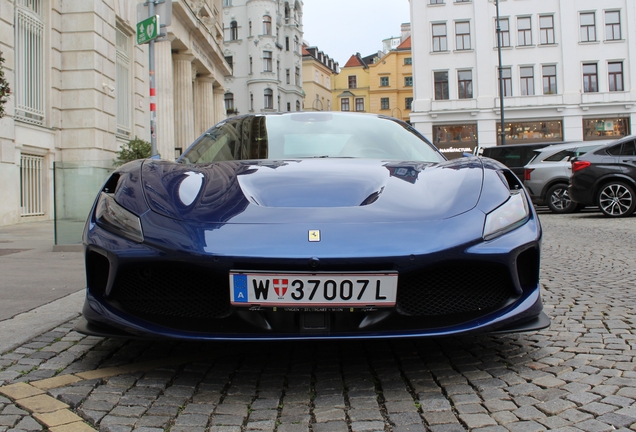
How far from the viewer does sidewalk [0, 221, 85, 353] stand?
12.3 ft

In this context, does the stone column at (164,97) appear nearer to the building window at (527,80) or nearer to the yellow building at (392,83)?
the building window at (527,80)

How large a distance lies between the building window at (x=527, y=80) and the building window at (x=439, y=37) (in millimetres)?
4996

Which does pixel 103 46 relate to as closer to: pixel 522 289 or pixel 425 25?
pixel 522 289

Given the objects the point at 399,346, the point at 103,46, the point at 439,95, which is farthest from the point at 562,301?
the point at 439,95

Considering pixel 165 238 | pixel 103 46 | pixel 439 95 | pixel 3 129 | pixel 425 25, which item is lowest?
pixel 165 238

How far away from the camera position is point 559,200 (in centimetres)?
1507

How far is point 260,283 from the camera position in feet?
7.91

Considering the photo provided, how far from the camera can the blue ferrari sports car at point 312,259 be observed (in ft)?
7.95

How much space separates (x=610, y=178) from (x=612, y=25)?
32904mm

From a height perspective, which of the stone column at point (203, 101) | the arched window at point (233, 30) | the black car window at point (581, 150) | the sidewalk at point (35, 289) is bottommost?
the sidewalk at point (35, 289)

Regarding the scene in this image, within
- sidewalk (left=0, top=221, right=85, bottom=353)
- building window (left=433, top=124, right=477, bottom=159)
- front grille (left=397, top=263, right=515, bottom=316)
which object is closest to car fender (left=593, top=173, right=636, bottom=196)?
sidewalk (left=0, top=221, right=85, bottom=353)

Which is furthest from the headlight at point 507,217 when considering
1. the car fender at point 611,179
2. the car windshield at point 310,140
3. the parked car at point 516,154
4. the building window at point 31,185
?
the parked car at point 516,154

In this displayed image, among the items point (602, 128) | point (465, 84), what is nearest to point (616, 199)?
point (465, 84)

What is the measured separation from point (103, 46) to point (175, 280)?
1613cm
